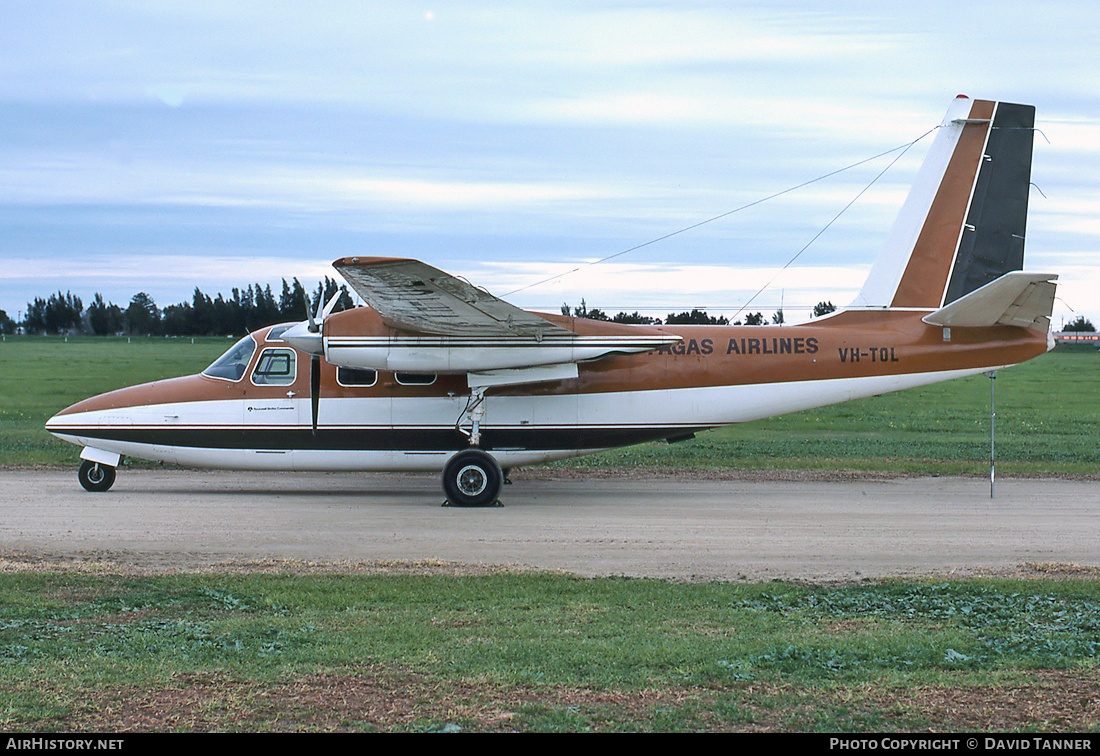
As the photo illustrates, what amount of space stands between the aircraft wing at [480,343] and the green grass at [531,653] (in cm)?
605

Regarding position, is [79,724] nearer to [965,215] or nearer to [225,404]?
[225,404]

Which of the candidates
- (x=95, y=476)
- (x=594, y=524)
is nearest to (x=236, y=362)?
(x=95, y=476)

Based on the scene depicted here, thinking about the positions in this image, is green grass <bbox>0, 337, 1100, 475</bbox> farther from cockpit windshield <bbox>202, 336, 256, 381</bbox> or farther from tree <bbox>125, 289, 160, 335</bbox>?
tree <bbox>125, 289, 160, 335</bbox>

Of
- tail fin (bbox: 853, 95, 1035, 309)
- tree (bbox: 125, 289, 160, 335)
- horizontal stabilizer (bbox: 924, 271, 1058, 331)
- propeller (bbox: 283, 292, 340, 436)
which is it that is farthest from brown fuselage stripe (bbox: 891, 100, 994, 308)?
tree (bbox: 125, 289, 160, 335)

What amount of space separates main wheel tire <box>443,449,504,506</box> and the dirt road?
316 millimetres

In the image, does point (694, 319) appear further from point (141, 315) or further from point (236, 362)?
point (141, 315)

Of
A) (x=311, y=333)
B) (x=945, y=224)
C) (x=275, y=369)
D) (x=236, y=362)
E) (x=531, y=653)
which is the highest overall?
(x=945, y=224)

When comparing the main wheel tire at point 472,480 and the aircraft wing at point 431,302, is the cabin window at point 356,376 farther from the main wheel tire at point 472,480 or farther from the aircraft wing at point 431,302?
the main wheel tire at point 472,480

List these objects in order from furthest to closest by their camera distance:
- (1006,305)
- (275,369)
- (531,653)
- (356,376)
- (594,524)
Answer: (275,369) → (356,376) → (1006,305) → (594,524) → (531,653)

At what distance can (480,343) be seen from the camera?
1634 centimetres

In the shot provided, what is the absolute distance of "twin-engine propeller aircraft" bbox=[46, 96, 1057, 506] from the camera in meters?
16.5

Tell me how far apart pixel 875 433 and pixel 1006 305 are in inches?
527

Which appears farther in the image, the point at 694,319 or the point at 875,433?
the point at 875,433

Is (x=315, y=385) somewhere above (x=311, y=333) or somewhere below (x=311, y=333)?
below
